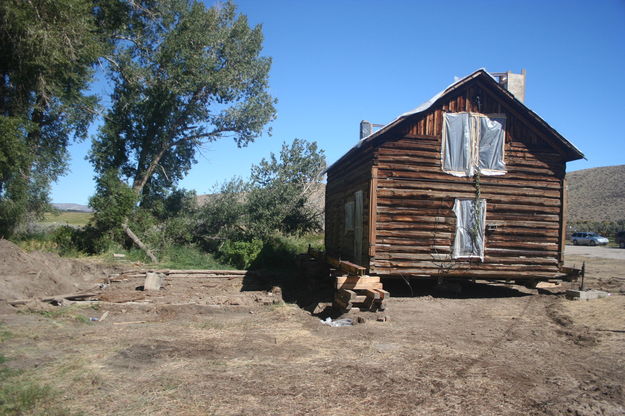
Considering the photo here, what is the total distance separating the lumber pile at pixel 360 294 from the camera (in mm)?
10234

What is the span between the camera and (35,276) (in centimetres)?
1245

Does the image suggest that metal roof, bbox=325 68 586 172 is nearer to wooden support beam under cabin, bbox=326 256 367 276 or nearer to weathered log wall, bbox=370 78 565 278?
weathered log wall, bbox=370 78 565 278

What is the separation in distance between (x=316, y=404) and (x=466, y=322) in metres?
5.73

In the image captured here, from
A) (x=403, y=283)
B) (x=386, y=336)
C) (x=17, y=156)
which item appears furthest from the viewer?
(x=17, y=156)

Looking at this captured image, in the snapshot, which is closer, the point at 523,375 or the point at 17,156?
the point at 523,375

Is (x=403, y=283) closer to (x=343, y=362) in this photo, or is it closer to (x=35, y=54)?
(x=343, y=362)

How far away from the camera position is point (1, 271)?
1203 cm

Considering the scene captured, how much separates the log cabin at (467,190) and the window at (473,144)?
28mm

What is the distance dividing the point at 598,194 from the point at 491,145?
72.9 meters

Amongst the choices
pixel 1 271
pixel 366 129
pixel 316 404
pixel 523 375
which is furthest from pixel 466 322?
pixel 1 271

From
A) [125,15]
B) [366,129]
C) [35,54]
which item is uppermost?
[125,15]

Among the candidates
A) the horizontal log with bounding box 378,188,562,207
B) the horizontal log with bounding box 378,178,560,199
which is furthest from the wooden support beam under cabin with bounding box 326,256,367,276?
the horizontal log with bounding box 378,178,560,199

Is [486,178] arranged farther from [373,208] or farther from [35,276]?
[35,276]

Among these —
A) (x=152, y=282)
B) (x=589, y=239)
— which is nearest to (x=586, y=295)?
(x=152, y=282)
